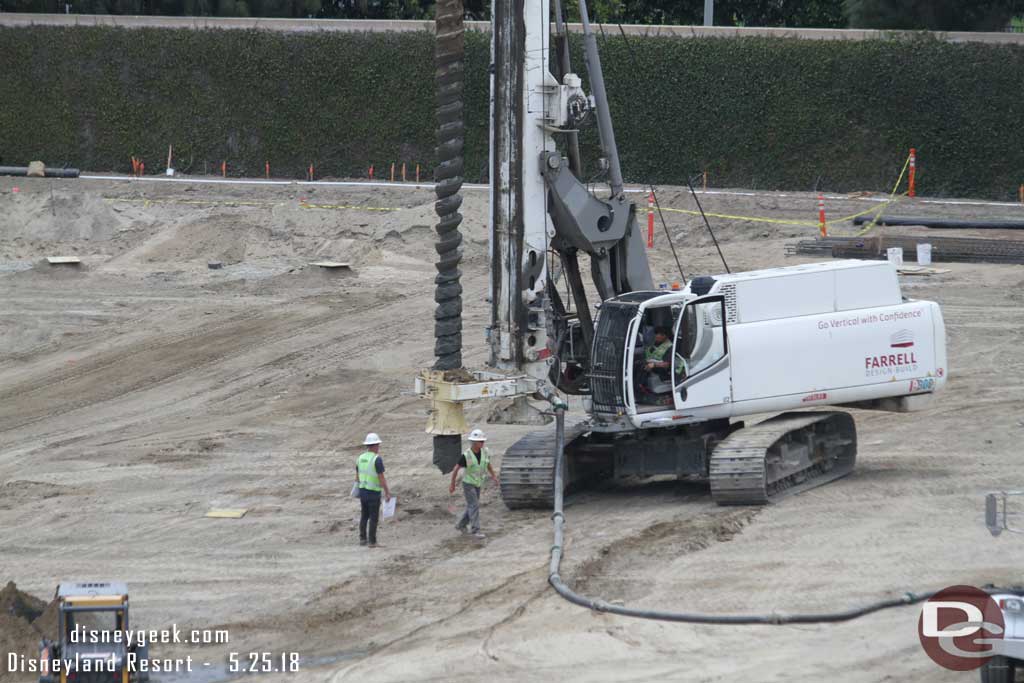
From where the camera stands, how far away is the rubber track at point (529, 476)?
59.8 feet

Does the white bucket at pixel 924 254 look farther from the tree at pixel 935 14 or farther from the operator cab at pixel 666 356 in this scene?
the tree at pixel 935 14

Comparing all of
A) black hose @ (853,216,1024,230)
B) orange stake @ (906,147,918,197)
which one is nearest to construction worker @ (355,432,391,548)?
black hose @ (853,216,1024,230)

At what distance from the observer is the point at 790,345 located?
→ 18109 millimetres

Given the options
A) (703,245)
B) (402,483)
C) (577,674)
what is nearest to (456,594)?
(577,674)

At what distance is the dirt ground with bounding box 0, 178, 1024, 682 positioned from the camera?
14211mm

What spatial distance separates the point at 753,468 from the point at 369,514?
4.60 meters

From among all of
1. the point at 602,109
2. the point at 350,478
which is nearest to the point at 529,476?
the point at 350,478

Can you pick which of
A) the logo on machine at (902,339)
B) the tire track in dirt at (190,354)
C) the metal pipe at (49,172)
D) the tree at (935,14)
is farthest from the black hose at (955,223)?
the metal pipe at (49,172)

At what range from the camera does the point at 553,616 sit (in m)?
14.5

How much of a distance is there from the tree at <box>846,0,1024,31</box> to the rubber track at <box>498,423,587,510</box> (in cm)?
3016

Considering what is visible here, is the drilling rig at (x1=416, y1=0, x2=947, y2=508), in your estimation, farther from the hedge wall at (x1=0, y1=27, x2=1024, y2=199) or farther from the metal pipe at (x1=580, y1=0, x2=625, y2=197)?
the hedge wall at (x1=0, y1=27, x2=1024, y2=199)

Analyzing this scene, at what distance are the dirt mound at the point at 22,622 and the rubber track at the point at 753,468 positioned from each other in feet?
25.7

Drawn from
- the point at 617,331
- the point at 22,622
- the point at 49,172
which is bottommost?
the point at 22,622

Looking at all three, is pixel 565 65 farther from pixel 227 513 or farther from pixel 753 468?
pixel 227 513
